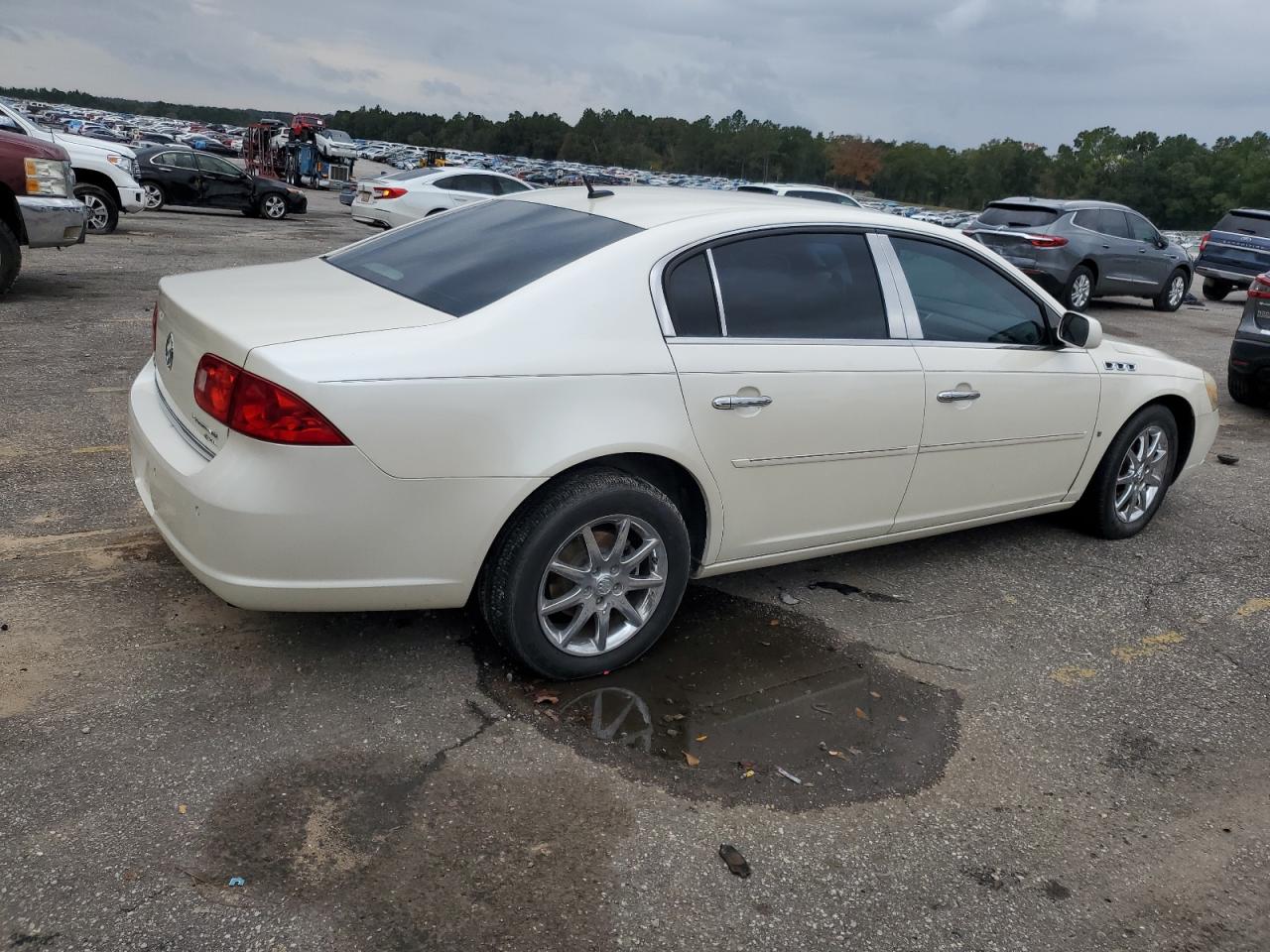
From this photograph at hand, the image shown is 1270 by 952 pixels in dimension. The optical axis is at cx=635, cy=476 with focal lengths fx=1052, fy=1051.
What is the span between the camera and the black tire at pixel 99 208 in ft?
49.6

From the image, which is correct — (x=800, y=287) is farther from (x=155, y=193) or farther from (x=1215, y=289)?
(x=155, y=193)

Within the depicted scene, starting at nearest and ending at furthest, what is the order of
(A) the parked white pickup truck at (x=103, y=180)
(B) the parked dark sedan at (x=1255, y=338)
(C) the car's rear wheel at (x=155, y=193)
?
(B) the parked dark sedan at (x=1255, y=338), (A) the parked white pickup truck at (x=103, y=180), (C) the car's rear wheel at (x=155, y=193)

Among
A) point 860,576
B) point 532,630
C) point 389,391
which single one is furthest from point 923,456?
point 389,391

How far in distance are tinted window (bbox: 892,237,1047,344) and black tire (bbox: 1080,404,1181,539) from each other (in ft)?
2.81

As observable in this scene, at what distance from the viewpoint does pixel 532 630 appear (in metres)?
3.29

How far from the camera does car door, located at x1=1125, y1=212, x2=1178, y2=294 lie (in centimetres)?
1552

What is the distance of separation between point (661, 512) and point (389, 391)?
0.98m

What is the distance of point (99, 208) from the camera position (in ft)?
50.7

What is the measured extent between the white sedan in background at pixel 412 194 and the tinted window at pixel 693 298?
15753 millimetres

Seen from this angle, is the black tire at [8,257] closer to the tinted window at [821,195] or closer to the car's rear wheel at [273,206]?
the tinted window at [821,195]

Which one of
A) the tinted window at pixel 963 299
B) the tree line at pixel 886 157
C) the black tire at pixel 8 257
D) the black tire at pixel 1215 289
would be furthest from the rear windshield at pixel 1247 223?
the tree line at pixel 886 157

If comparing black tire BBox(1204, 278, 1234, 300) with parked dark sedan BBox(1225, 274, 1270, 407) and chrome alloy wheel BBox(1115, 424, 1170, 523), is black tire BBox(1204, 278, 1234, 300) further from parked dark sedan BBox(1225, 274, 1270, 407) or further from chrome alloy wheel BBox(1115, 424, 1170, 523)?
chrome alloy wheel BBox(1115, 424, 1170, 523)

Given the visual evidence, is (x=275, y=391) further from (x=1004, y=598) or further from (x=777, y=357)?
(x=1004, y=598)

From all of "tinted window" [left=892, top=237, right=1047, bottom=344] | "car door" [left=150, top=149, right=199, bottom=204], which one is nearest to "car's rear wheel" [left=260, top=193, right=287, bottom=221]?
"car door" [left=150, top=149, right=199, bottom=204]
